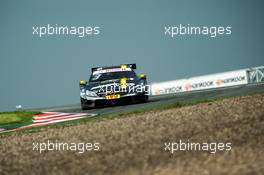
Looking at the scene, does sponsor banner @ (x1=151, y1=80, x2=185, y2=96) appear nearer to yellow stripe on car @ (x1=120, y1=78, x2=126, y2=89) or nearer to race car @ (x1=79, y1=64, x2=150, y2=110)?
race car @ (x1=79, y1=64, x2=150, y2=110)

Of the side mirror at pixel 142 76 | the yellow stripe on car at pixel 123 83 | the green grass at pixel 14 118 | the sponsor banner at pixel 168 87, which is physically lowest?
the green grass at pixel 14 118

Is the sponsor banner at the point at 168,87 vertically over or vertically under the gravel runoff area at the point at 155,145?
over

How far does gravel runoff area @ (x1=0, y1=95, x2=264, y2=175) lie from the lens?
24.2ft

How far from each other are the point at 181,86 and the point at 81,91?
1871cm

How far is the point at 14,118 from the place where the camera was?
20797 mm

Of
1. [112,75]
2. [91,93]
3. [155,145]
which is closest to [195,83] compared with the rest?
[112,75]

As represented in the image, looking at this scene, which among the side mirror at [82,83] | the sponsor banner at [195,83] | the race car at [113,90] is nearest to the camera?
the race car at [113,90]

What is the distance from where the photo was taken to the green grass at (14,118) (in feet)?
63.3

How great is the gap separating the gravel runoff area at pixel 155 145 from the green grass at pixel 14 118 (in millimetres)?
6067

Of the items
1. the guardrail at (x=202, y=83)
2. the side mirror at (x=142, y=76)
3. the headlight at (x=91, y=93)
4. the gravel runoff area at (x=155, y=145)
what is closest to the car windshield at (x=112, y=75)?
the side mirror at (x=142, y=76)

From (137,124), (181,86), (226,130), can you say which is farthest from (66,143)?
(181,86)

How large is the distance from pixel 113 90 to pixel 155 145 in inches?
393

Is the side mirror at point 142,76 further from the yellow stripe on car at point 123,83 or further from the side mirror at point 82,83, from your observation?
the side mirror at point 82,83

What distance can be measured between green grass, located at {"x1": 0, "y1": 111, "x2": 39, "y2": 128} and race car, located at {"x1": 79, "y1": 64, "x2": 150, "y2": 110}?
2025 millimetres
